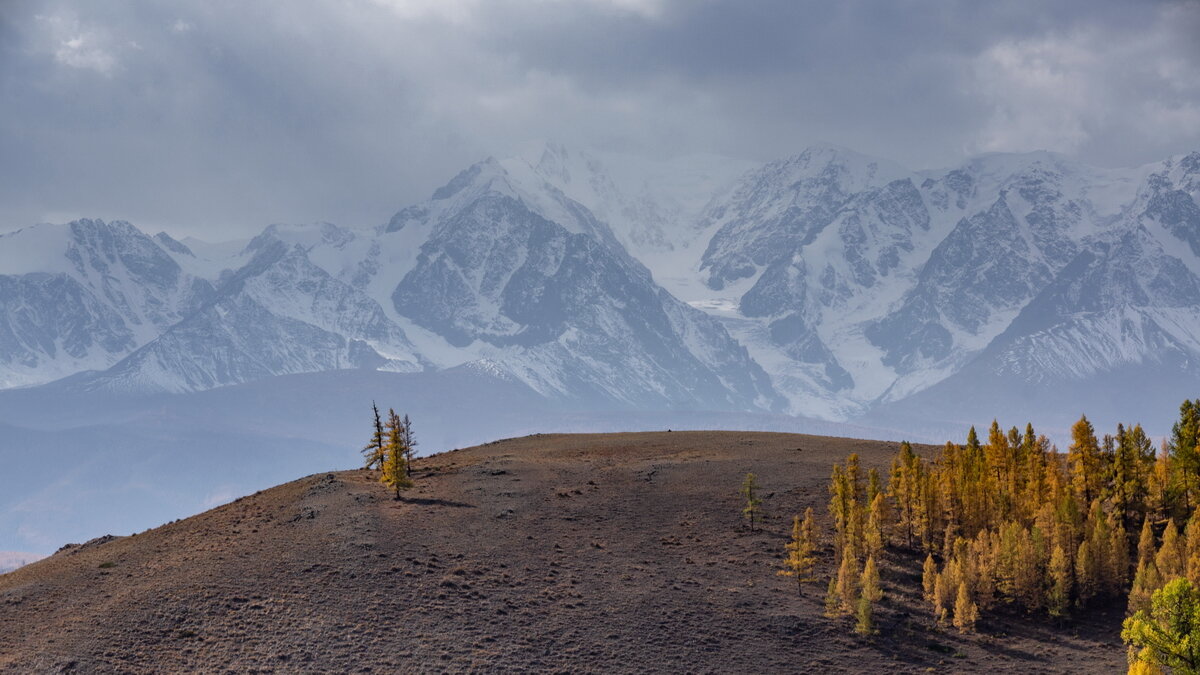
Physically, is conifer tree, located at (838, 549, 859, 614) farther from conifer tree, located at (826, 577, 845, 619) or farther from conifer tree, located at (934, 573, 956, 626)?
conifer tree, located at (934, 573, 956, 626)

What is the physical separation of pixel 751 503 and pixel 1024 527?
2245 cm

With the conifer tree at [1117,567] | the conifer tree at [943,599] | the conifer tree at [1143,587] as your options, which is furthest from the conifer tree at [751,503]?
the conifer tree at [1143,587]

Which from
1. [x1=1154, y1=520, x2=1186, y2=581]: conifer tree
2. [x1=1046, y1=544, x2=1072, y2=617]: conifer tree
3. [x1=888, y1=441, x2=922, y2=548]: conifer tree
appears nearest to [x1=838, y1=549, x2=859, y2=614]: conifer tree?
[x1=888, y1=441, x2=922, y2=548]: conifer tree

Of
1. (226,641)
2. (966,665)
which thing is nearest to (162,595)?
(226,641)

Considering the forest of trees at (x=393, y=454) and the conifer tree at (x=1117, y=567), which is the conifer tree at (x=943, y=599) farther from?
the forest of trees at (x=393, y=454)

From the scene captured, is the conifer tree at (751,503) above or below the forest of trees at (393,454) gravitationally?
below

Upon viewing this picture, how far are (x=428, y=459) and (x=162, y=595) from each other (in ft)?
159

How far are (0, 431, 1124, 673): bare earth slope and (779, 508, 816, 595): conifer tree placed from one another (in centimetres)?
117

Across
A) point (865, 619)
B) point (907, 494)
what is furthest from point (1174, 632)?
point (907, 494)

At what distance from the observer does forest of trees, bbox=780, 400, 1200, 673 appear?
8688cm

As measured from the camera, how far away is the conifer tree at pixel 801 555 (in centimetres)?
9081

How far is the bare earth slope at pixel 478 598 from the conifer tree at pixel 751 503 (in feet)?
3.87

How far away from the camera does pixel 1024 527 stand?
317ft

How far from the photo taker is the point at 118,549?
99.3 meters
